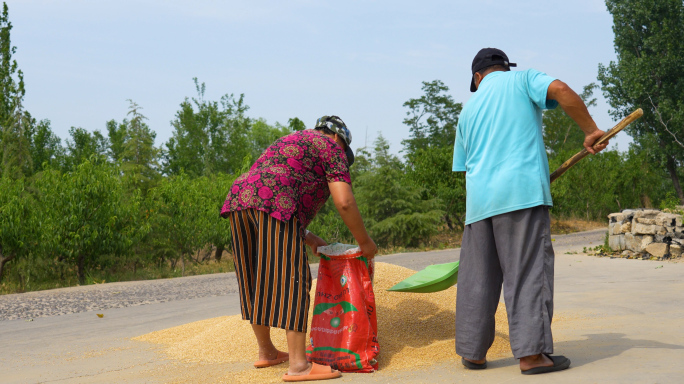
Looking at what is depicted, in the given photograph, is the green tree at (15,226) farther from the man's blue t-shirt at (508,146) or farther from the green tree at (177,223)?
the man's blue t-shirt at (508,146)

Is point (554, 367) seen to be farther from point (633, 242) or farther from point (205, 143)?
point (205, 143)

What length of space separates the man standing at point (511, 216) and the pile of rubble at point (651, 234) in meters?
8.20

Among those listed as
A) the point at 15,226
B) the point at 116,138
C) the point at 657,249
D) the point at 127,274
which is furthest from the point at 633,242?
the point at 116,138

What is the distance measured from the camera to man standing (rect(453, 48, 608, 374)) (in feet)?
10.2

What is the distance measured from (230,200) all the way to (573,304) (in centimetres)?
383

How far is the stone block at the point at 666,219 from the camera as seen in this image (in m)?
10.2

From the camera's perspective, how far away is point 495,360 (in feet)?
11.8

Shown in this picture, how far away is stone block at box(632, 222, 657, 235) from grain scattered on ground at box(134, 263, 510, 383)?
679cm

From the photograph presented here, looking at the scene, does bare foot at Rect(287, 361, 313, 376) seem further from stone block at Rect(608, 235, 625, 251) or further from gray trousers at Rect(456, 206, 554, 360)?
stone block at Rect(608, 235, 625, 251)

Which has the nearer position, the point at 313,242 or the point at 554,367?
the point at 554,367

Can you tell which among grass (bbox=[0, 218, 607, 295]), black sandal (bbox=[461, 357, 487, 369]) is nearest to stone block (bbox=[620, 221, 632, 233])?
grass (bbox=[0, 218, 607, 295])

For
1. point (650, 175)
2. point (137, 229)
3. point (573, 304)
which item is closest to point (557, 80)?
point (573, 304)

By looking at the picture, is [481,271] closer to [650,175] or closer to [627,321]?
[627,321]

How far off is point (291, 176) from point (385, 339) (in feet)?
4.68
